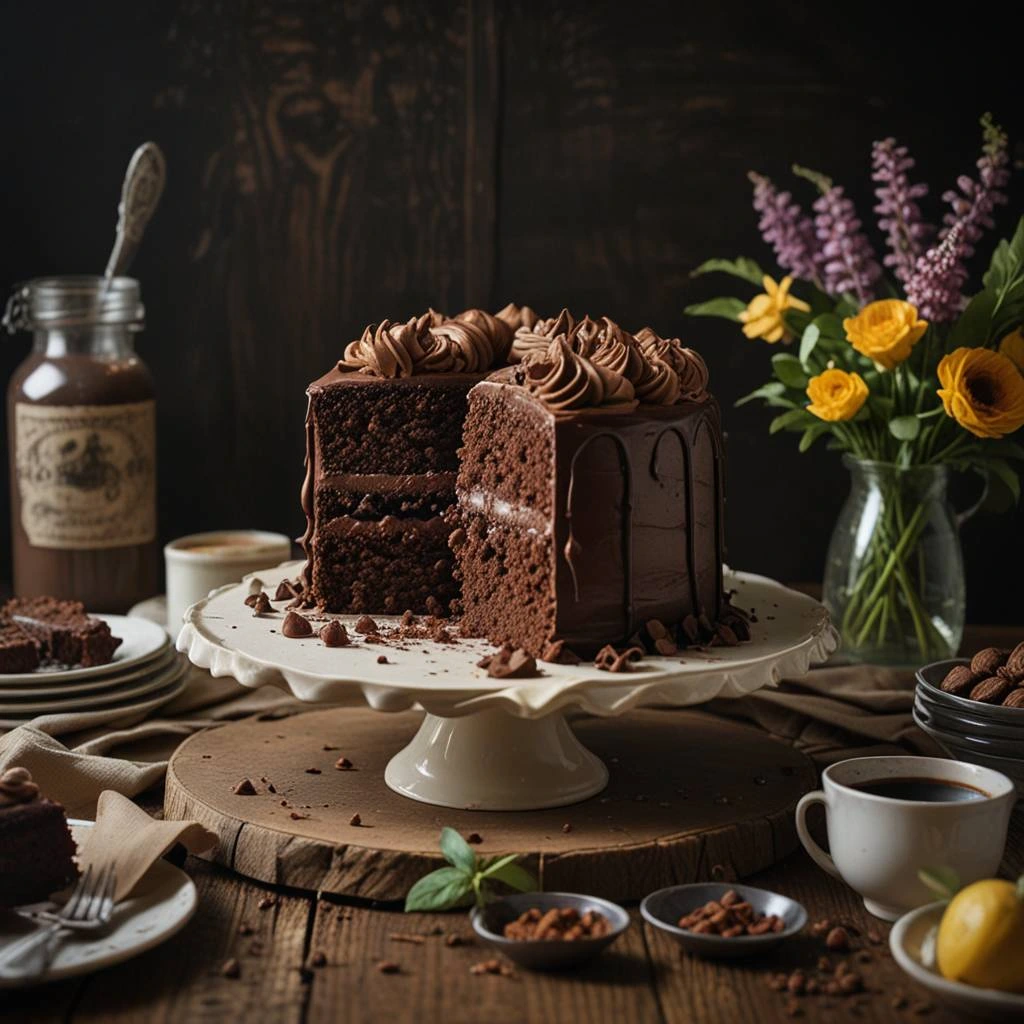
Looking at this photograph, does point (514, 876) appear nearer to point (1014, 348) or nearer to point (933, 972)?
point (933, 972)

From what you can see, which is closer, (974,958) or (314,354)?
(974,958)

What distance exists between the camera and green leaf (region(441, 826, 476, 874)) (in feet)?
7.09

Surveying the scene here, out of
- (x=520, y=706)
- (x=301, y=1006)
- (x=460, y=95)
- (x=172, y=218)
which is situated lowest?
(x=301, y=1006)

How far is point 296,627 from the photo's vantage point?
254cm

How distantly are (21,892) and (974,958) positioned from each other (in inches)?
46.4

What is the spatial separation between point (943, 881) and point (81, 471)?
7.58 ft

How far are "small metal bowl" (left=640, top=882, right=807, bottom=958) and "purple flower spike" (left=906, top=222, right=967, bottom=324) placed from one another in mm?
1376

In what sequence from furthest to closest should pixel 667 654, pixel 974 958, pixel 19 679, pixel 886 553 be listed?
1. pixel 886 553
2. pixel 19 679
3. pixel 667 654
4. pixel 974 958

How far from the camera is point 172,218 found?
13.6 feet

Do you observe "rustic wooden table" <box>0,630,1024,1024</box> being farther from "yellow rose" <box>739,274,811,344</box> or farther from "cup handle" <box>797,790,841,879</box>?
"yellow rose" <box>739,274,811,344</box>

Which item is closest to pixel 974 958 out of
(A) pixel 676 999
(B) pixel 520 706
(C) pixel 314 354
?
(A) pixel 676 999

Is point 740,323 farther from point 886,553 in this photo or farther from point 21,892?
point 21,892

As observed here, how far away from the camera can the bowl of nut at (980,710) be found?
2.50 m

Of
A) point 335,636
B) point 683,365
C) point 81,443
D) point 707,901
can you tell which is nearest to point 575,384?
point 683,365
